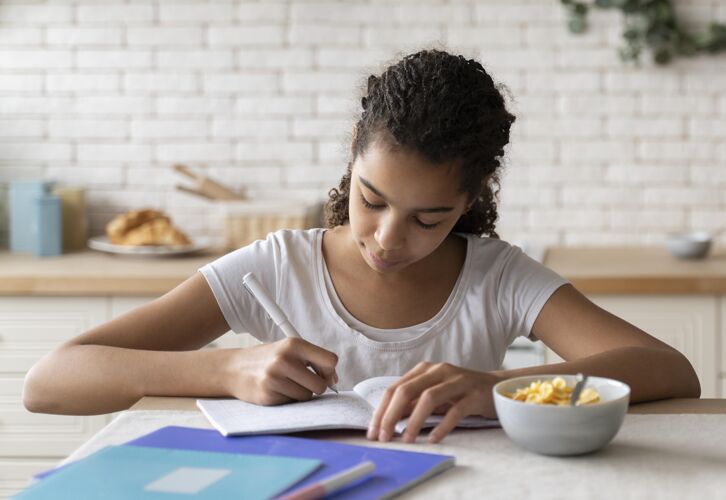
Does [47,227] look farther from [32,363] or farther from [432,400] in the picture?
[432,400]

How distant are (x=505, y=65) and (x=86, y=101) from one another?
143cm

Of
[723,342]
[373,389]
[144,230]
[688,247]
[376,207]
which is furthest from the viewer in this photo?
[144,230]

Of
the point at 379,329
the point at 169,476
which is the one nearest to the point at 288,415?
the point at 169,476

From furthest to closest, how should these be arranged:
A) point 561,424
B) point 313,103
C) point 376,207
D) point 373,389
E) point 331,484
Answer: point 313,103 → point 376,207 → point 373,389 → point 561,424 → point 331,484

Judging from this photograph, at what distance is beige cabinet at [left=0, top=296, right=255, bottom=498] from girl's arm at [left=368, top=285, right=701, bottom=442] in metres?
1.29

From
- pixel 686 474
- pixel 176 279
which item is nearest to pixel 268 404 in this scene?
pixel 686 474

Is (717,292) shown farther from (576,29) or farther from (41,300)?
(41,300)

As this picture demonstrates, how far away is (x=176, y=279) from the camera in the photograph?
9.27 feet

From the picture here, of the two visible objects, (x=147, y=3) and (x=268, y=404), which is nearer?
(x=268, y=404)

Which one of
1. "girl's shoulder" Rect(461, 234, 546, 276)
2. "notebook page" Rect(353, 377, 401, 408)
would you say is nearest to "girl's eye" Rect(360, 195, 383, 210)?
"notebook page" Rect(353, 377, 401, 408)

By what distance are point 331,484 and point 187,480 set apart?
159 millimetres

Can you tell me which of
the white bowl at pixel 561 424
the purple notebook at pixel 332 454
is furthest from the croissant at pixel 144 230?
the white bowl at pixel 561 424

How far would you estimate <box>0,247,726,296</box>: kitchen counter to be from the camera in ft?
9.16

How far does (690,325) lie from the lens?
2.81 metres
